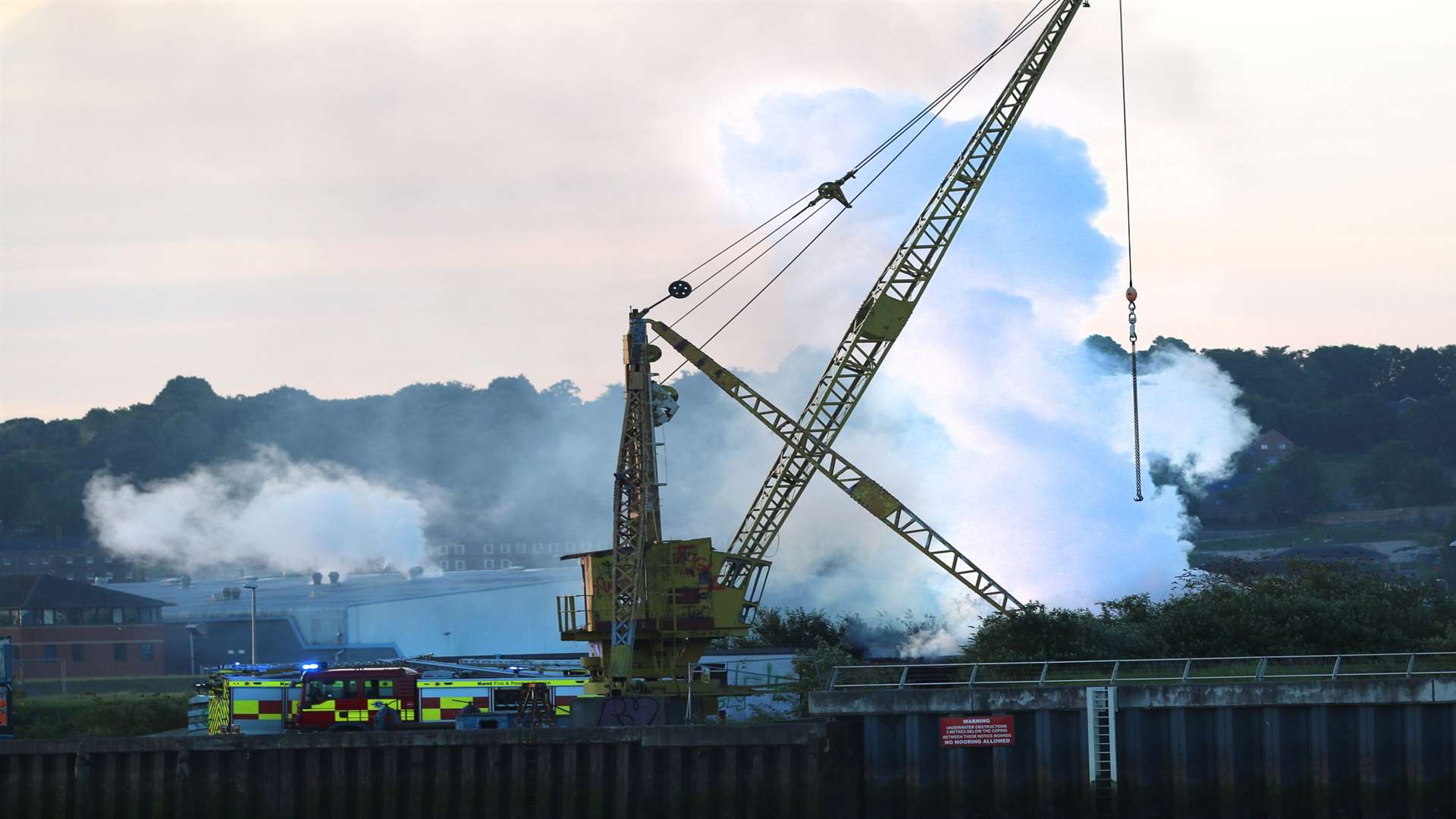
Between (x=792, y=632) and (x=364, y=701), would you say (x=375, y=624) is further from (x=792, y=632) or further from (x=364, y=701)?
(x=364, y=701)

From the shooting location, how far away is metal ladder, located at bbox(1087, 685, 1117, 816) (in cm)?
5209

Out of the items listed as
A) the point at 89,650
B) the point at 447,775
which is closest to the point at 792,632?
the point at 447,775

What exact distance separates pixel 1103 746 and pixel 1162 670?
562 centimetres

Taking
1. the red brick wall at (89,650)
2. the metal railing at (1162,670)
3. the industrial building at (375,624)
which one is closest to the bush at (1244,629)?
the metal railing at (1162,670)

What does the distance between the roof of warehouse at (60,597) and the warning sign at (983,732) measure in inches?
4158

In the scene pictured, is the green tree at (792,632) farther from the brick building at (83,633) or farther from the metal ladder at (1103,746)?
the brick building at (83,633)

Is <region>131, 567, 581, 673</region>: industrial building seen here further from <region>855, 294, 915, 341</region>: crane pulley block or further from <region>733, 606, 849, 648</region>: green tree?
<region>855, 294, 915, 341</region>: crane pulley block

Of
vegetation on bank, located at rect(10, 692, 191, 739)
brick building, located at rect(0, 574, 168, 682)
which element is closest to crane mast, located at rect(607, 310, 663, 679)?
vegetation on bank, located at rect(10, 692, 191, 739)

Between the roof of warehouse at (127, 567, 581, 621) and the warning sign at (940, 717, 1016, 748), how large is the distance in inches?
3551

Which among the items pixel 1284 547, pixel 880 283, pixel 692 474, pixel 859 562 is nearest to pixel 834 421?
pixel 880 283

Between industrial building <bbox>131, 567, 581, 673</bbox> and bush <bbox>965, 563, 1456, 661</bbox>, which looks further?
industrial building <bbox>131, 567, 581, 673</bbox>

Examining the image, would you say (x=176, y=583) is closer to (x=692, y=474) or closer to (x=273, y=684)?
(x=692, y=474)

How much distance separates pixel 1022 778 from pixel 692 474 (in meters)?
120

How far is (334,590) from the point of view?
15388 centimetres
